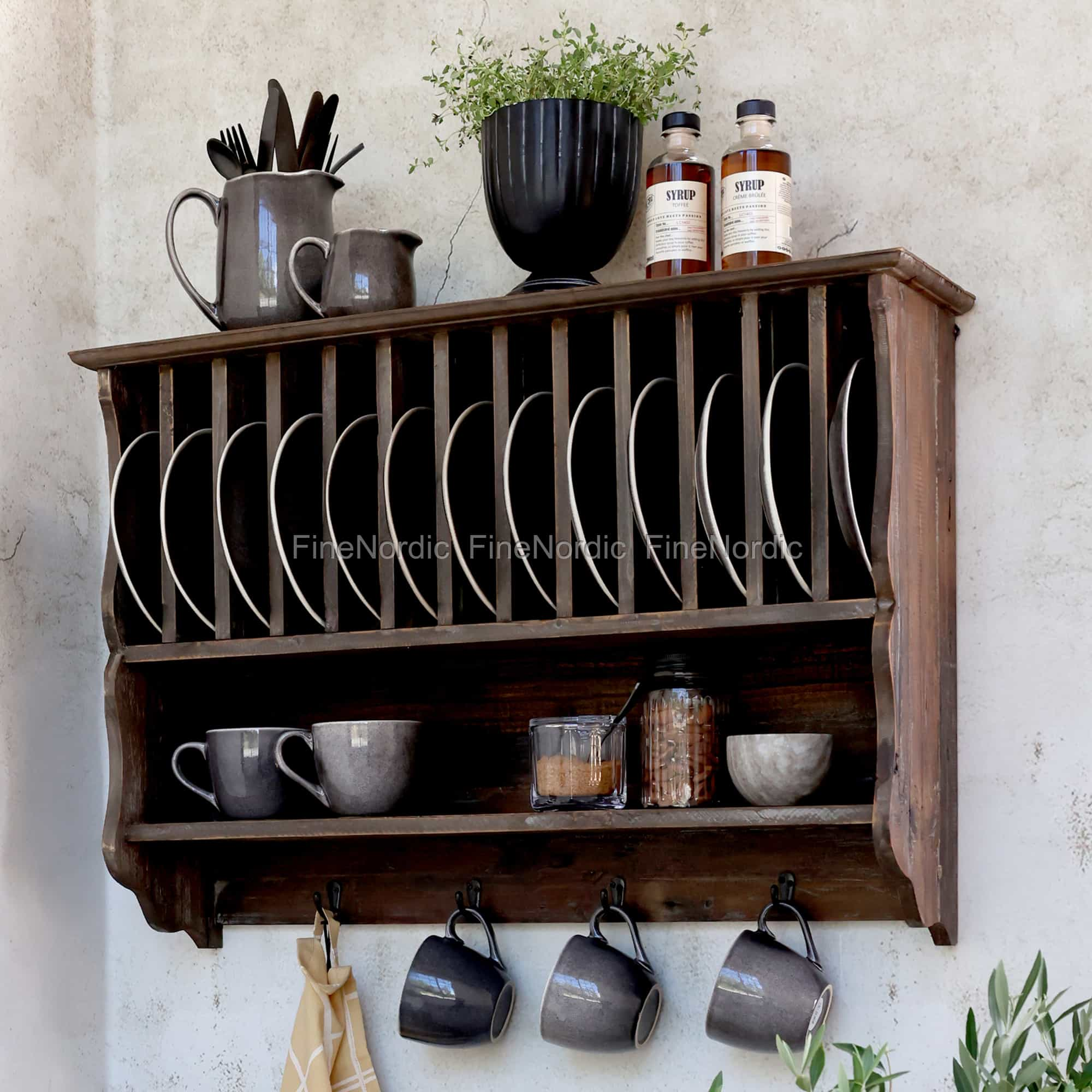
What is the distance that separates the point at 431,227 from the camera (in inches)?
71.8

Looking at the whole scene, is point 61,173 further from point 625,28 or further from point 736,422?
point 736,422

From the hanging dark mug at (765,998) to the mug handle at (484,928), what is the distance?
0.27 m

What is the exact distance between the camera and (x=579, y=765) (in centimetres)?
151

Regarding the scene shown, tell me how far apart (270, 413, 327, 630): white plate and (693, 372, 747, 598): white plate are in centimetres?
42

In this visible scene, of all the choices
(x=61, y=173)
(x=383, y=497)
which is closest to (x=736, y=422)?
(x=383, y=497)

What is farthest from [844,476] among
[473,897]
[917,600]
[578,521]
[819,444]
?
[473,897]

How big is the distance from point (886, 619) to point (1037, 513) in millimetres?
273

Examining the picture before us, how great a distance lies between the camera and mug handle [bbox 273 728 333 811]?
159cm

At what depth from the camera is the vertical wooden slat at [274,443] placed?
1.59 metres

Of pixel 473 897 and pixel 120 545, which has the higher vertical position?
pixel 120 545

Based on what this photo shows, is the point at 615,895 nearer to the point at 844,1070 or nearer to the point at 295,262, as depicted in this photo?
the point at 844,1070

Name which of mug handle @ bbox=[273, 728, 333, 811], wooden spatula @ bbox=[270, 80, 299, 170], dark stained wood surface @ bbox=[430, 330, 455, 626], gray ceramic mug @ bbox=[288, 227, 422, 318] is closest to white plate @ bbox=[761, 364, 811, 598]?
dark stained wood surface @ bbox=[430, 330, 455, 626]

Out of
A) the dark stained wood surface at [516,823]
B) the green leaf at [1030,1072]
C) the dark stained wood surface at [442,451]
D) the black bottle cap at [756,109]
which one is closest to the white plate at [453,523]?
the dark stained wood surface at [442,451]

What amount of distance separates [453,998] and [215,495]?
0.60 metres
